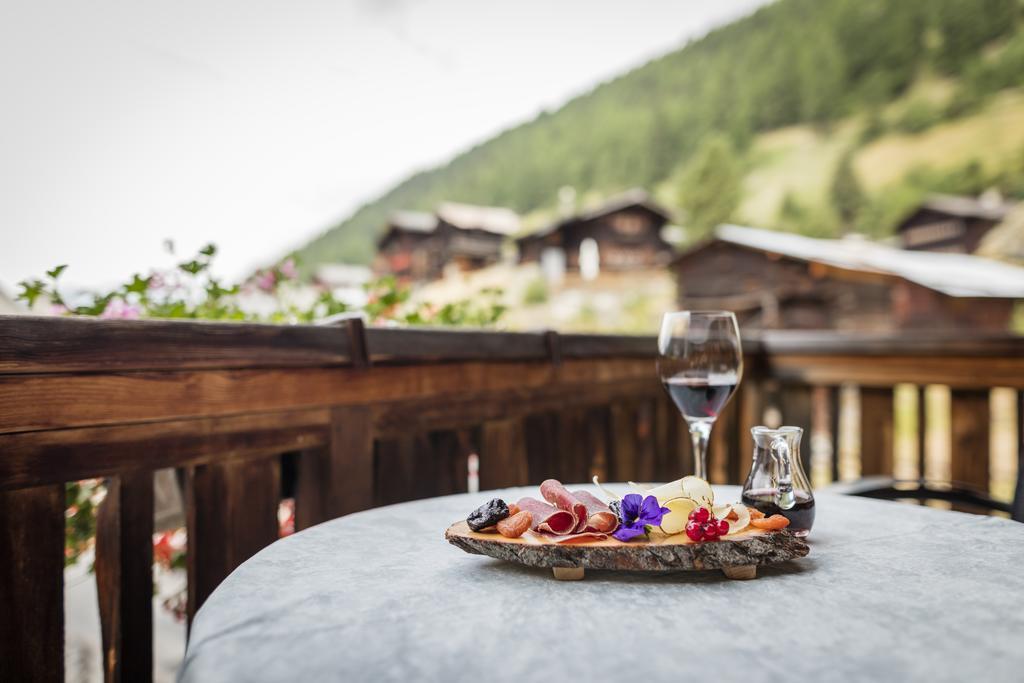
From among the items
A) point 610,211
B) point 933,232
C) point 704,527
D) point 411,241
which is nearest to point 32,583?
point 704,527

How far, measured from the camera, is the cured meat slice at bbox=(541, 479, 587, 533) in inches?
24.8

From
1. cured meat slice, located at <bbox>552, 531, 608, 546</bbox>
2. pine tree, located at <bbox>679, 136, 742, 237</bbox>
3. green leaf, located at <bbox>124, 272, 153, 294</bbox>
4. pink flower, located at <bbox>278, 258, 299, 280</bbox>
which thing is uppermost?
pine tree, located at <bbox>679, 136, 742, 237</bbox>

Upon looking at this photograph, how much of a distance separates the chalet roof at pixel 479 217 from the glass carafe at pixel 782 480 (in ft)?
70.8

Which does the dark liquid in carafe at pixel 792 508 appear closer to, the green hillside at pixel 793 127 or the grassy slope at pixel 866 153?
the green hillside at pixel 793 127

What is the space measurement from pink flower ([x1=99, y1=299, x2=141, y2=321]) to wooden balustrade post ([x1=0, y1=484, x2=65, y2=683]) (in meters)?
0.52

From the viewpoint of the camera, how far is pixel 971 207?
47.5 ft

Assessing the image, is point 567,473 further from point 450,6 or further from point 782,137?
point 782,137

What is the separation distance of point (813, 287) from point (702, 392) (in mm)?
13975

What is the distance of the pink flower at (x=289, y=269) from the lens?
1746 mm

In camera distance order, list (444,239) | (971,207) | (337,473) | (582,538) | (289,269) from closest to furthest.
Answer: (582,538)
(337,473)
(289,269)
(971,207)
(444,239)

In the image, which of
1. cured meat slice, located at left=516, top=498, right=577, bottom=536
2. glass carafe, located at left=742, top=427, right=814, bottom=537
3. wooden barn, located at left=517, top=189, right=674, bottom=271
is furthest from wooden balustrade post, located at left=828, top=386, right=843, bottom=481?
wooden barn, located at left=517, top=189, right=674, bottom=271

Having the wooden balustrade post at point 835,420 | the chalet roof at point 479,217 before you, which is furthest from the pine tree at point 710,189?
the wooden balustrade post at point 835,420

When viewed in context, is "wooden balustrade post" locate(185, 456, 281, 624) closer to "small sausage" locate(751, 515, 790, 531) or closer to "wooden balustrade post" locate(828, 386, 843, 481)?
"small sausage" locate(751, 515, 790, 531)

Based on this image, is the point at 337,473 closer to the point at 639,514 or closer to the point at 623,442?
the point at 639,514
